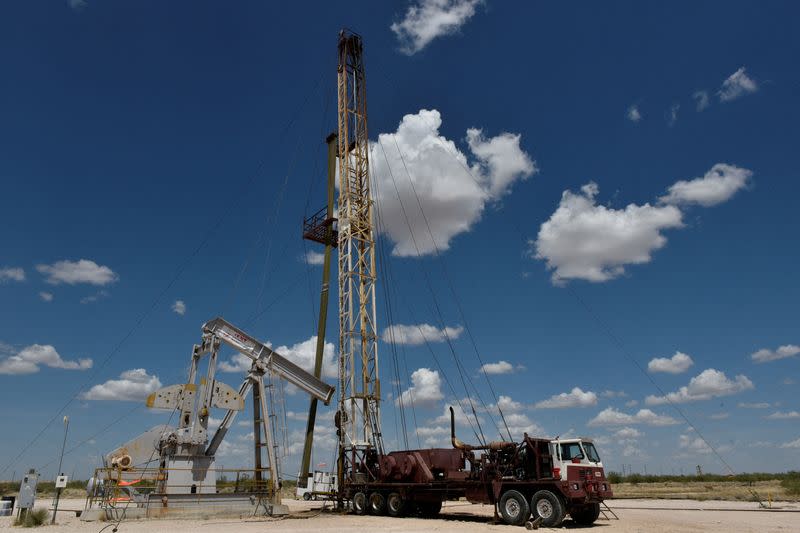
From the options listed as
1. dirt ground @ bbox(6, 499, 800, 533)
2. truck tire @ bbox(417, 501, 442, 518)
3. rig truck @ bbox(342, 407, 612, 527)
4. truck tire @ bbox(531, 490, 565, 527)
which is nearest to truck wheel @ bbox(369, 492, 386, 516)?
rig truck @ bbox(342, 407, 612, 527)

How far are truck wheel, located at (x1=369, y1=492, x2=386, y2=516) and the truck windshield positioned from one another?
8939 millimetres

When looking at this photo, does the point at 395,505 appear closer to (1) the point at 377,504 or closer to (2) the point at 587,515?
(1) the point at 377,504

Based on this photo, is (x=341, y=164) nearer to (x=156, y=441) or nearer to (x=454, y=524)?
(x=156, y=441)

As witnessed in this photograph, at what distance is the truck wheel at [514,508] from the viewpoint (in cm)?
1872

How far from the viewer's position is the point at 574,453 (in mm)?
19141

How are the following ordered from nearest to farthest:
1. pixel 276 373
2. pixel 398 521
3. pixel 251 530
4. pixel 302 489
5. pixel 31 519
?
pixel 251 530 < pixel 31 519 < pixel 398 521 < pixel 276 373 < pixel 302 489

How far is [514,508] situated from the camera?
19047 mm

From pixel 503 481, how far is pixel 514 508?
0.96 metres

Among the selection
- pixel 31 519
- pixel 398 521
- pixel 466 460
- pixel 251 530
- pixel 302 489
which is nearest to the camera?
pixel 251 530

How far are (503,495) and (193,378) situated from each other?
1379 centimetres

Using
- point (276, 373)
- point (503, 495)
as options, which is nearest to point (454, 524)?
point (503, 495)

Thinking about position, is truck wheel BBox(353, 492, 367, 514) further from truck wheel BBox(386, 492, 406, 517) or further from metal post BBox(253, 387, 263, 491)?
metal post BBox(253, 387, 263, 491)

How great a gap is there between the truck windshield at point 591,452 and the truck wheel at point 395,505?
7.82m

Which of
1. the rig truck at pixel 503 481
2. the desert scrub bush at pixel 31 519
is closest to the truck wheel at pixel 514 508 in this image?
the rig truck at pixel 503 481
